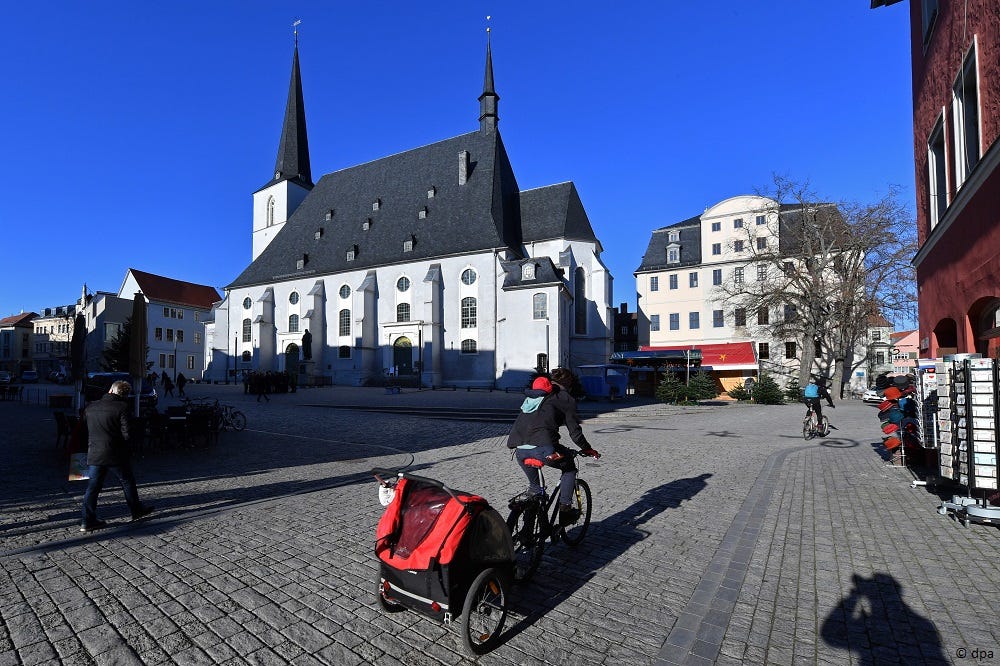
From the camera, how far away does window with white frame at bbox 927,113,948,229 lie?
10.5 meters

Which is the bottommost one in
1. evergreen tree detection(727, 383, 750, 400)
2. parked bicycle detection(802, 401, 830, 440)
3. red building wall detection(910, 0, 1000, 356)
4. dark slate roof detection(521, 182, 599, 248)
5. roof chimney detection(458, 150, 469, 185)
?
evergreen tree detection(727, 383, 750, 400)

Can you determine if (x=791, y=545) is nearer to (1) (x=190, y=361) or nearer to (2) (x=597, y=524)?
(2) (x=597, y=524)

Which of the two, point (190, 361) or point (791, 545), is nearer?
point (791, 545)

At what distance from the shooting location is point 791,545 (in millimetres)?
5078

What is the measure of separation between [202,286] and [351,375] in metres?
42.5

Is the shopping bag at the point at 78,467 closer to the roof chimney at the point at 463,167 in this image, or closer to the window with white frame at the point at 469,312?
the window with white frame at the point at 469,312

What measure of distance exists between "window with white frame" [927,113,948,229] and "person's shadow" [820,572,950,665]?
9912 millimetres

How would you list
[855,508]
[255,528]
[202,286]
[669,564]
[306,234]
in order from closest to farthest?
[669,564] → [255,528] → [855,508] → [306,234] → [202,286]

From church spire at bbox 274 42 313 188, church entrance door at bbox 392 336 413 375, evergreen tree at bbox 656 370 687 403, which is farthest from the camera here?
church spire at bbox 274 42 313 188

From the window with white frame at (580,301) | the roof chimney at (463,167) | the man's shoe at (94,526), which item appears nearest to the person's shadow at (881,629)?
the man's shoe at (94,526)

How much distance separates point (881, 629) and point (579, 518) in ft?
7.65

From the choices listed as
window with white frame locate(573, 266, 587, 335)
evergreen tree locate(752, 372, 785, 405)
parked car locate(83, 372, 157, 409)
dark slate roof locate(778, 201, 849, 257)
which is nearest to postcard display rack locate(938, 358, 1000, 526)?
parked car locate(83, 372, 157, 409)

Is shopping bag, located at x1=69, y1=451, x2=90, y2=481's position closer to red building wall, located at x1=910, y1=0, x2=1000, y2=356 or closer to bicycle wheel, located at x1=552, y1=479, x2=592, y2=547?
bicycle wheel, located at x1=552, y1=479, x2=592, y2=547

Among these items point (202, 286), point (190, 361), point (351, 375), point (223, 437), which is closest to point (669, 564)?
point (223, 437)
